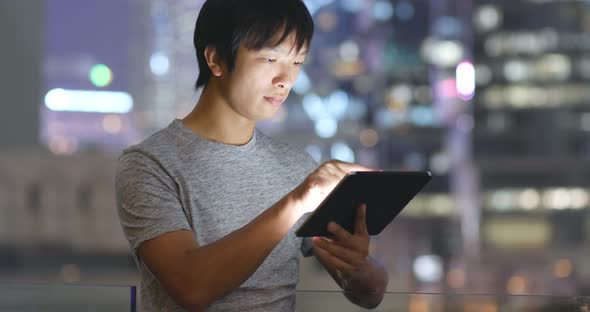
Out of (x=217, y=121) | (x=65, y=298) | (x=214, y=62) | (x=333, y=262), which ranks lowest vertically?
(x=65, y=298)

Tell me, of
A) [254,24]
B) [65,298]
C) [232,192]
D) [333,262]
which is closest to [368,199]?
[333,262]

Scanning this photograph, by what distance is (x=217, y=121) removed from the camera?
76.3 inches

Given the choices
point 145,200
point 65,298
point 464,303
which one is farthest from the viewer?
point 65,298

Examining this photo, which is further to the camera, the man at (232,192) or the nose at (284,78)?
the nose at (284,78)

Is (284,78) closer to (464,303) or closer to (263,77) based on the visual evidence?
(263,77)

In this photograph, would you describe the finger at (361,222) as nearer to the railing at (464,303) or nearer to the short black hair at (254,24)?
the railing at (464,303)

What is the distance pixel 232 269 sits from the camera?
1.68m

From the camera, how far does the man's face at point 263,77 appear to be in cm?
186

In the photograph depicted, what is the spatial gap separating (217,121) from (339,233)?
34 centimetres

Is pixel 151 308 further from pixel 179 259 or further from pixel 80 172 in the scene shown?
pixel 80 172

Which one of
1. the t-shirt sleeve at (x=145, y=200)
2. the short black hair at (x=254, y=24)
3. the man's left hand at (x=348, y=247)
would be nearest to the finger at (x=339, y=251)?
the man's left hand at (x=348, y=247)

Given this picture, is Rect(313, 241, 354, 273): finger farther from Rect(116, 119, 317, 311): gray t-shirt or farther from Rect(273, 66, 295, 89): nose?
Rect(273, 66, 295, 89): nose

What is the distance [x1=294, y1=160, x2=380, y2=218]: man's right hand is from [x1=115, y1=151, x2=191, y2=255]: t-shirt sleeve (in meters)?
0.23

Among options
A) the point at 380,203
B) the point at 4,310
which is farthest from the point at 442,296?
the point at 4,310
